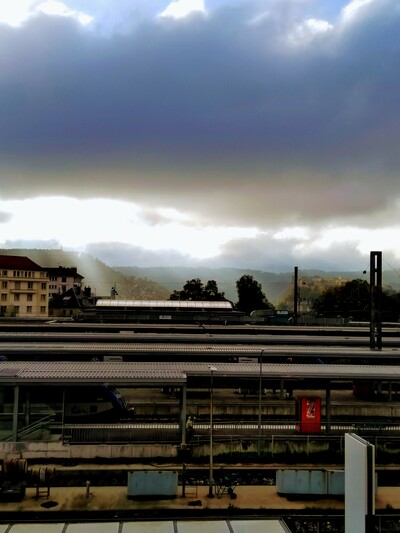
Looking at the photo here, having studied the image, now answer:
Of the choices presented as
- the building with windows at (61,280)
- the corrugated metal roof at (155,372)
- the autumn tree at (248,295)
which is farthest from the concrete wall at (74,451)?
the building with windows at (61,280)

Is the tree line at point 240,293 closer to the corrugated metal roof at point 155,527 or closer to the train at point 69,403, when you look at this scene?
the train at point 69,403

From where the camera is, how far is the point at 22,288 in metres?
79.3

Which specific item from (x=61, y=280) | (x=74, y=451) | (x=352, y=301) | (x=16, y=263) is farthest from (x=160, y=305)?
(x=61, y=280)

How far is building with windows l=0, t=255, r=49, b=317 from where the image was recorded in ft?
257

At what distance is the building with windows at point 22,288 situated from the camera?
7831 cm

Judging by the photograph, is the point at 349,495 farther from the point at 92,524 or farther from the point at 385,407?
the point at 385,407

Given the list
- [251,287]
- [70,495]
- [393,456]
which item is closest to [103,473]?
[70,495]

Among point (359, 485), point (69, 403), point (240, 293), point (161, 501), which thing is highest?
point (240, 293)

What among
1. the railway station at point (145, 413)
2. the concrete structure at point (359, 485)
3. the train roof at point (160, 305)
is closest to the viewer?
the concrete structure at point (359, 485)

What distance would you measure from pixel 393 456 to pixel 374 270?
12.4 m

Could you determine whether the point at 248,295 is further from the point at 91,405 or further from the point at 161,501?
the point at 161,501

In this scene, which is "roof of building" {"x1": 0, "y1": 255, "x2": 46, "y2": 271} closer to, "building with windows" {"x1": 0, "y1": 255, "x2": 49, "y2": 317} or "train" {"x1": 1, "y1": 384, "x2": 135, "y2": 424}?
"building with windows" {"x1": 0, "y1": 255, "x2": 49, "y2": 317}

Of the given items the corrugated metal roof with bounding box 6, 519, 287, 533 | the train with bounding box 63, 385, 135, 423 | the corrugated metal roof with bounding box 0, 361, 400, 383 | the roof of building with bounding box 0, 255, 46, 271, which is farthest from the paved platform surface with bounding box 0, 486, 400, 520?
the roof of building with bounding box 0, 255, 46, 271

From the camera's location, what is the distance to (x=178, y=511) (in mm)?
13031
